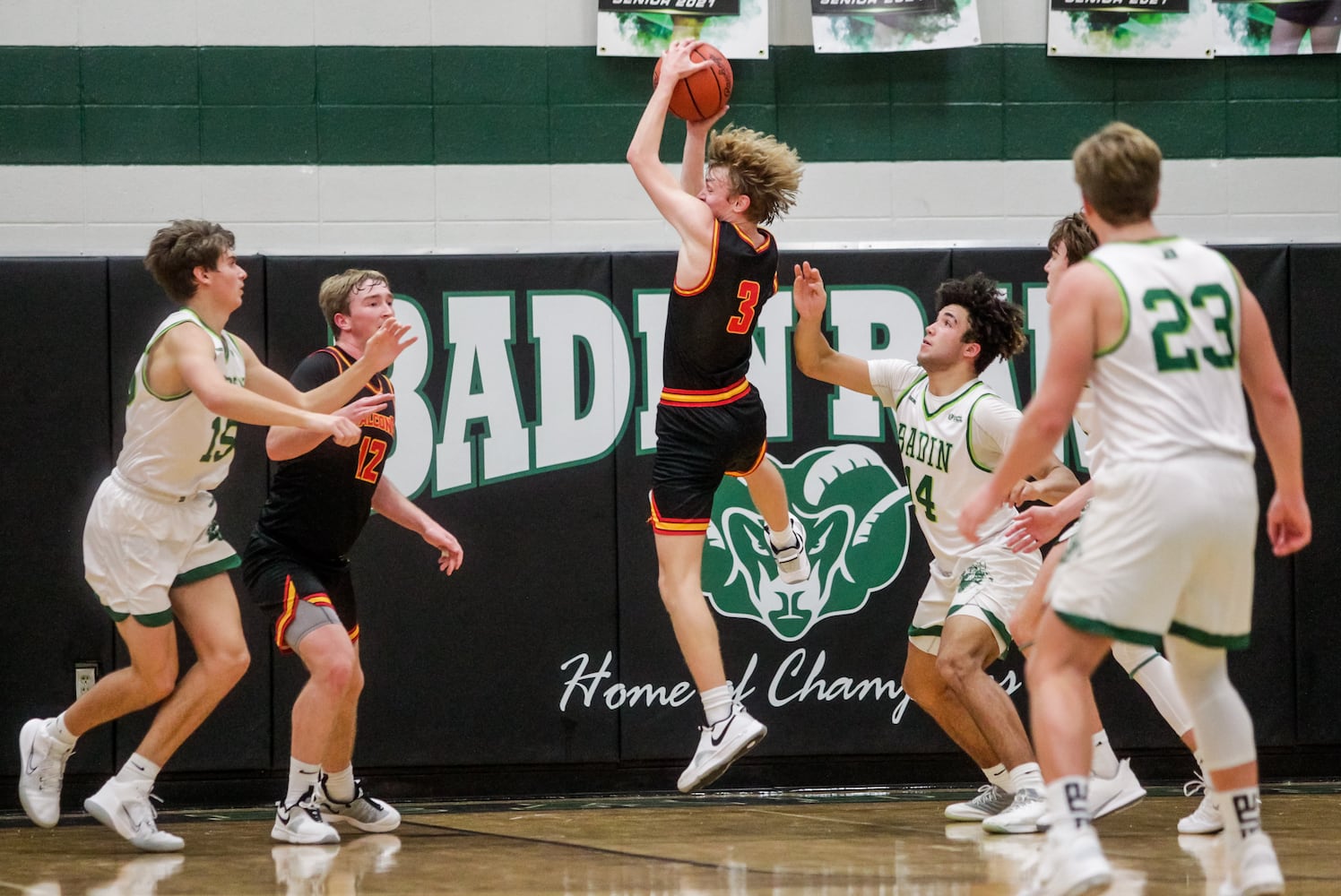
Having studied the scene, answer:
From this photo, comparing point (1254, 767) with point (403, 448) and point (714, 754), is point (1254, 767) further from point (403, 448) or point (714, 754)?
point (403, 448)

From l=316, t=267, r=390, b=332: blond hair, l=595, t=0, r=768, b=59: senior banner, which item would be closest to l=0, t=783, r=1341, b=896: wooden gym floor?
l=316, t=267, r=390, b=332: blond hair

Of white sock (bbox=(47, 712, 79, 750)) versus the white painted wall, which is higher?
the white painted wall

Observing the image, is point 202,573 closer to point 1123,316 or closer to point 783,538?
point 783,538

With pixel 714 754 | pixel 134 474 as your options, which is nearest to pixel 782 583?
pixel 714 754

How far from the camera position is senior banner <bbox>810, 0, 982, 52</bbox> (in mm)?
7258

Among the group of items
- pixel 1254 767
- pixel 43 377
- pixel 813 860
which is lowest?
pixel 813 860

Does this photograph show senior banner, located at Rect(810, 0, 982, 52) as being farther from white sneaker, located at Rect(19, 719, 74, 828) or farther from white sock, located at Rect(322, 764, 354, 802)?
white sneaker, located at Rect(19, 719, 74, 828)

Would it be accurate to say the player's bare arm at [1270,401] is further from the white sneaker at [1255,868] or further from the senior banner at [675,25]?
the senior banner at [675,25]

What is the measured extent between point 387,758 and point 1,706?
5.28 ft

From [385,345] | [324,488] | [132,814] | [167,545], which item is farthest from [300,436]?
[132,814]

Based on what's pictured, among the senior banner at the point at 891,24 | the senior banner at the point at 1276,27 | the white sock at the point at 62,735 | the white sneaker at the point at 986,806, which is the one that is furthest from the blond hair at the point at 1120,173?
the senior banner at the point at 1276,27

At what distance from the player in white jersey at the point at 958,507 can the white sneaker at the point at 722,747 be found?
882 millimetres

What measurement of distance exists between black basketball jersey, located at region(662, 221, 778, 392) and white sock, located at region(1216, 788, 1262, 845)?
7.22ft

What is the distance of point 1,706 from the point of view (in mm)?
6434
